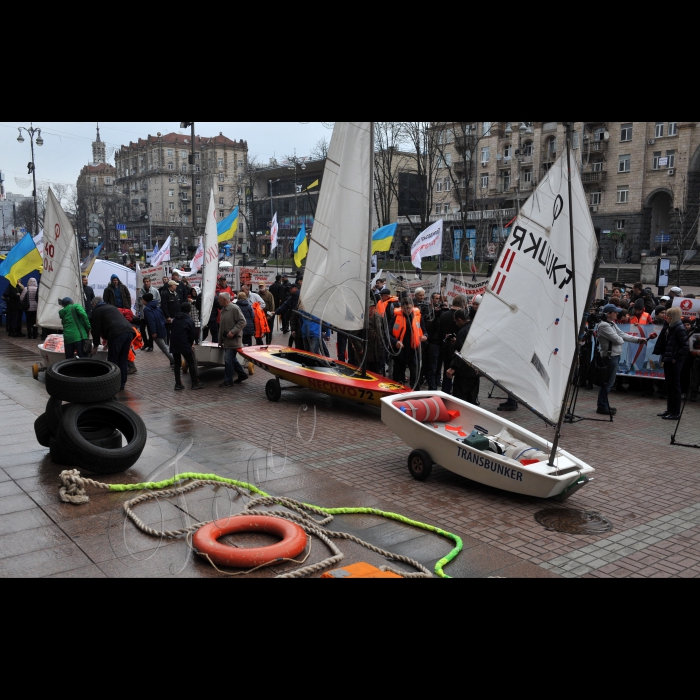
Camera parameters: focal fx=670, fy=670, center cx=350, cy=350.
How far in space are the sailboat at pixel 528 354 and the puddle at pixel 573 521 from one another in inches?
8.3

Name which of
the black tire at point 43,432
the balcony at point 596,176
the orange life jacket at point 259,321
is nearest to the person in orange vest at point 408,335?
the orange life jacket at point 259,321

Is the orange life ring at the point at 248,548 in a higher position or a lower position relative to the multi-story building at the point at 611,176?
lower

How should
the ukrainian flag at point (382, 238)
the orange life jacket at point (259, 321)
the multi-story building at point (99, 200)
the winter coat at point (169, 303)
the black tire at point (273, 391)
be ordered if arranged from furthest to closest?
the multi-story building at point (99, 200)
the ukrainian flag at point (382, 238)
the winter coat at point (169, 303)
the orange life jacket at point (259, 321)
the black tire at point (273, 391)

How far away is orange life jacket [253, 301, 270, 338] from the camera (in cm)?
1700

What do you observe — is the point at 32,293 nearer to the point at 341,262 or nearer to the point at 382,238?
the point at 382,238

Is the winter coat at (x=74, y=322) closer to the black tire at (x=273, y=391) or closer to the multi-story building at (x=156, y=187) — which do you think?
the black tire at (x=273, y=391)

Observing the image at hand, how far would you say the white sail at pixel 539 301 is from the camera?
7.43 metres

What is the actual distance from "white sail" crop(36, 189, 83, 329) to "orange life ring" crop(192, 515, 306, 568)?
32.7ft

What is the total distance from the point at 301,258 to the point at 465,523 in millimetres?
17316

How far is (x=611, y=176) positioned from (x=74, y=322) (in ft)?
166

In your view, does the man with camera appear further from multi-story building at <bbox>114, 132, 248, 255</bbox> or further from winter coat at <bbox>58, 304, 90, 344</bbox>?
multi-story building at <bbox>114, 132, 248, 255</bbox>

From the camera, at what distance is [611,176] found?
5381 centimetres

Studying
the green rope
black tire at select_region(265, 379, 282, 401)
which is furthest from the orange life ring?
black tire at select_region(265, 379, 282, 401)
